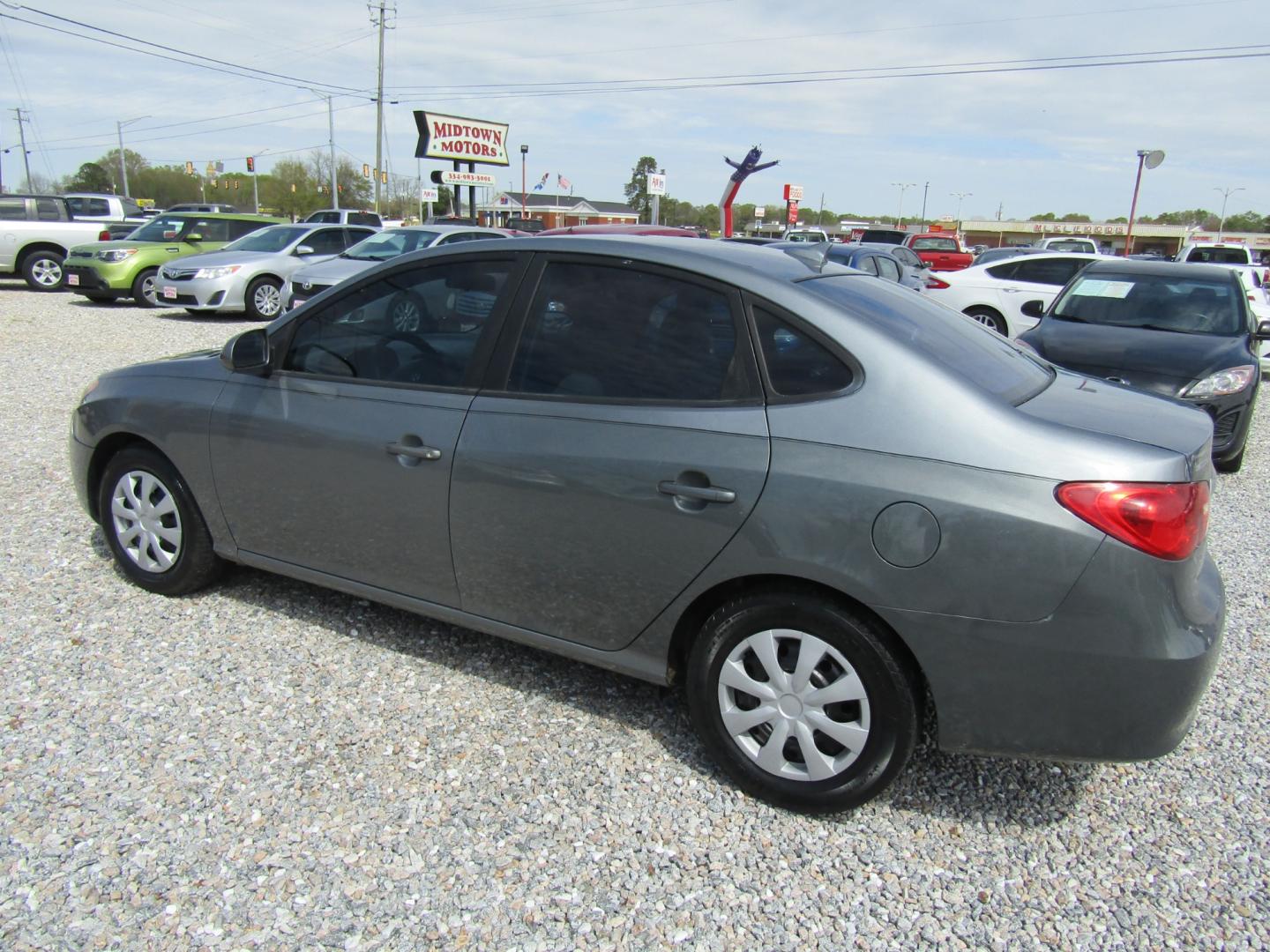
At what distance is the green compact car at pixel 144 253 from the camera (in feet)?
51.0

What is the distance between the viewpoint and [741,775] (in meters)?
2.82

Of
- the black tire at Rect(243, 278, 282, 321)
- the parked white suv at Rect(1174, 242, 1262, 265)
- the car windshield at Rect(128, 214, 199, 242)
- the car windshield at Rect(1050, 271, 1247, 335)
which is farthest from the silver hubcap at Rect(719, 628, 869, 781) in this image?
the parked white suv at Rect(1174, 242, 1262, 265)

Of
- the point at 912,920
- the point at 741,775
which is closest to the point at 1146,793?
the point at 912,920

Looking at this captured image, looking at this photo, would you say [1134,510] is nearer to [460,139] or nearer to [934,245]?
[460,139]

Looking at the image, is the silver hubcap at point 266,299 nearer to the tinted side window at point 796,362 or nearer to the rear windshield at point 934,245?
the tinted side window at point 796,362

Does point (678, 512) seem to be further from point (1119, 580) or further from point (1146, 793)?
point (1146, 793)

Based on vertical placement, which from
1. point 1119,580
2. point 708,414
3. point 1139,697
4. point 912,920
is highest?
point 708,414

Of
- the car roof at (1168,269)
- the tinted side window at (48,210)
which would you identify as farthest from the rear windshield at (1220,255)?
the tinted side window at (48,210)

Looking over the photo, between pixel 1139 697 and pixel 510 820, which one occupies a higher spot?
pixel 1139 697

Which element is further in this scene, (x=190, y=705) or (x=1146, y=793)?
(x=190, y=705)

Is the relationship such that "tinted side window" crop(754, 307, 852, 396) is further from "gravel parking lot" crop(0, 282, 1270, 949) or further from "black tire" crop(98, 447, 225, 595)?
"black tire" crop(98, 447, 225, 595)

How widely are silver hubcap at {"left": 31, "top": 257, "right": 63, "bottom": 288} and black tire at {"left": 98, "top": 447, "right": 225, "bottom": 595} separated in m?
17.2

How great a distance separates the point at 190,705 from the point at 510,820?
1361 mm

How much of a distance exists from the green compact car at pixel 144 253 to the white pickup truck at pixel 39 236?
2562 mm
